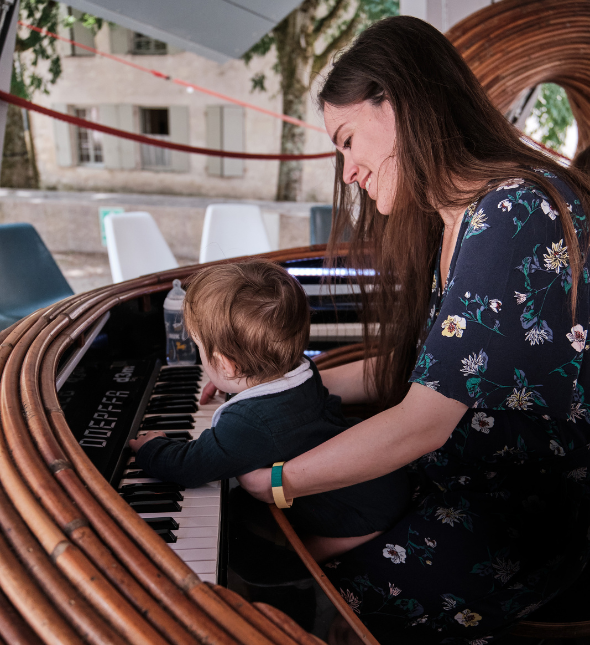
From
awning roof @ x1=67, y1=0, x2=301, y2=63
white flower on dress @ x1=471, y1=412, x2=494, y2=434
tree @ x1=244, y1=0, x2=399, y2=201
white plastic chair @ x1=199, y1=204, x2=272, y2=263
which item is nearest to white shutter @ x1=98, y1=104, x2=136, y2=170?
tree @ x1=244, y1=0, x2=399, y2=201

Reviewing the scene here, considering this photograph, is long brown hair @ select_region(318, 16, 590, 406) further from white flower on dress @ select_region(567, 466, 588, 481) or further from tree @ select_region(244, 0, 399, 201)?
tree @ select_region(244, 0, 399, 201)

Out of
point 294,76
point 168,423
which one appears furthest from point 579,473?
point 294,76

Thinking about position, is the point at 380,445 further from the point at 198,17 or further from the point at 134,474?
the point at 198,17

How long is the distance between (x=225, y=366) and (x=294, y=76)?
10.5 meters

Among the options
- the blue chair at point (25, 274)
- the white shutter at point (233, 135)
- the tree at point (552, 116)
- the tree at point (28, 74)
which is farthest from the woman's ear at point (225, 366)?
the white shutter at point (233, 135)

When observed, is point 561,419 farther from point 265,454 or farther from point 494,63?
point 494,63

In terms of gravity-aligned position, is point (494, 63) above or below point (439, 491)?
above

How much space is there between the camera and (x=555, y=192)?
1021 mm

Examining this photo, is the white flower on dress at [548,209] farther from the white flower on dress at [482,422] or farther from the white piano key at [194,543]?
the white piano key at [194,543]

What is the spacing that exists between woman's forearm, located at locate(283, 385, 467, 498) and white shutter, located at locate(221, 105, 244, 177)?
1088 centimetres

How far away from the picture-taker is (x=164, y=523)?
992mm

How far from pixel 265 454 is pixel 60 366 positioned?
0.49 metres

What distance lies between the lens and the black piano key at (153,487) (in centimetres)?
110

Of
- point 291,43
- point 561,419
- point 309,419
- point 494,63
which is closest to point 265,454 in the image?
point 309,419
